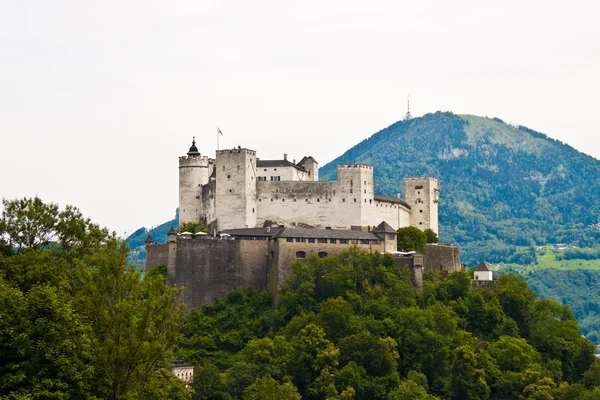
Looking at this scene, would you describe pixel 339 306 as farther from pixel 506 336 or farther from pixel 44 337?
pixel 44 337

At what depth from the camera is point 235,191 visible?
100062mm

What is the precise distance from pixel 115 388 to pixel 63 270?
23.0 feet

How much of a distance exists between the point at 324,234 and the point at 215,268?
909 centimetres

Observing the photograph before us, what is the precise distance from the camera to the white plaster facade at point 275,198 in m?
100

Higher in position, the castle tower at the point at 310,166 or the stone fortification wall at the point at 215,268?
the castle tower at the point at 310,166

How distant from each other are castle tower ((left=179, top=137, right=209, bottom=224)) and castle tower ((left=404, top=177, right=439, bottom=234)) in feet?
63.4

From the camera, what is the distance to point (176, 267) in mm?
93562

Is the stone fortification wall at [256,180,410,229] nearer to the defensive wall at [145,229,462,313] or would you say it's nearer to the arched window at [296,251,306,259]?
the defensive wall at [145,229,462,313]

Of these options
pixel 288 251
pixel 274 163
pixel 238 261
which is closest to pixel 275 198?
pixel 274 163

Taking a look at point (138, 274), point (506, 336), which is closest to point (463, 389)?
point (506, 336)

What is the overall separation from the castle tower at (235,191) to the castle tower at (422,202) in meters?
16.7

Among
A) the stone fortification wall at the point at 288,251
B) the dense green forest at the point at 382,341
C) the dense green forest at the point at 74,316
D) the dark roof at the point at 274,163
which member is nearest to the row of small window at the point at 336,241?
the stone fortification wall at the point at 288,251

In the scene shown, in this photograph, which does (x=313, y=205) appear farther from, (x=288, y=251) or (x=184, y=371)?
(x=184, y=371)

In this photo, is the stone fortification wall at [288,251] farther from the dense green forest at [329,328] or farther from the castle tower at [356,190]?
the castle tower at [356,190]
